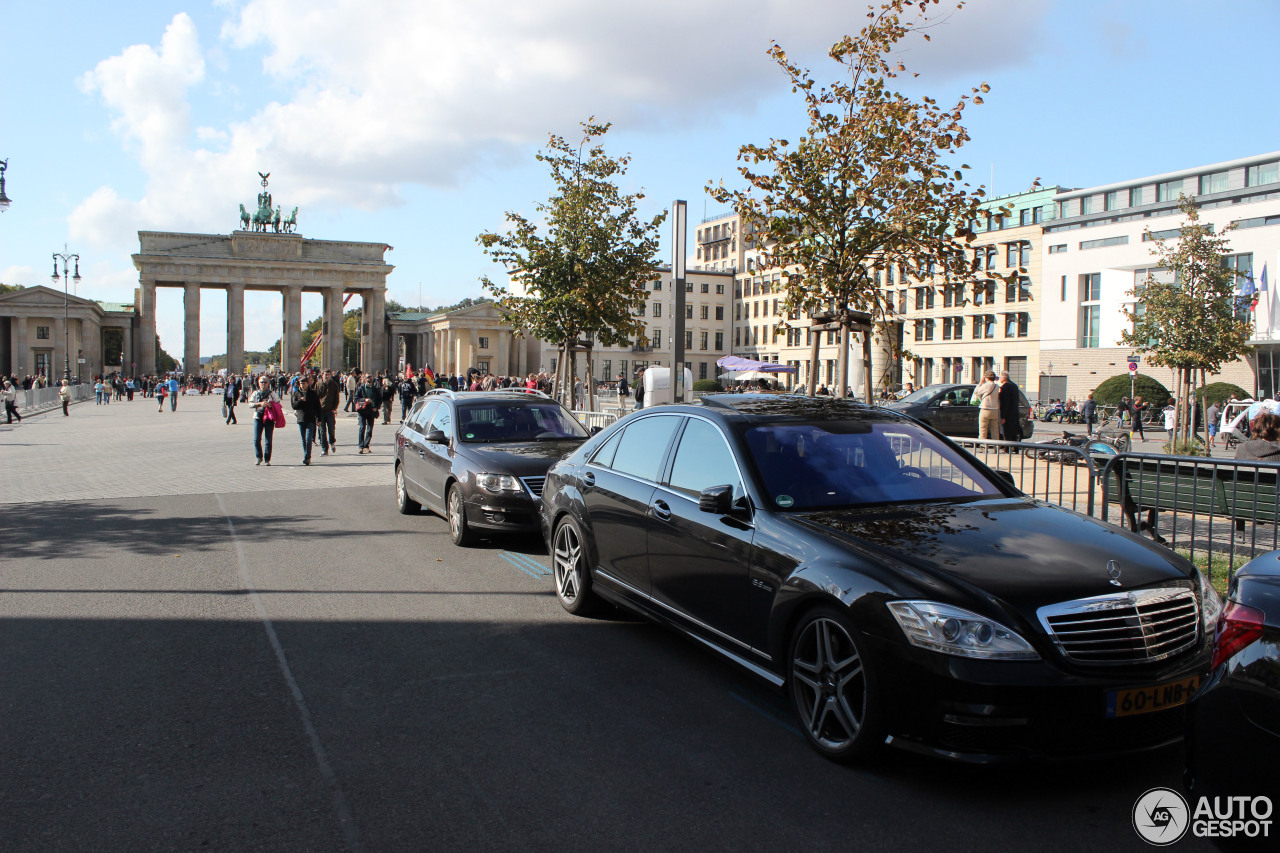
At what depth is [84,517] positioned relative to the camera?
38.7ft

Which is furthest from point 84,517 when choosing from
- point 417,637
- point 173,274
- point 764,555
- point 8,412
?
point 173,274

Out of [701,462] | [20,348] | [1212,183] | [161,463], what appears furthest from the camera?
[20,348]

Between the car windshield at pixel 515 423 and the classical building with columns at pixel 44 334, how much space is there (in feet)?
301

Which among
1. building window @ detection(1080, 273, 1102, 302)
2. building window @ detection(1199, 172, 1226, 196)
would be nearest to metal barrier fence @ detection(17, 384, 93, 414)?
building window @ detection(1080, 273, 1102, 302)

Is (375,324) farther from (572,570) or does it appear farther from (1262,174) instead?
(572,570)

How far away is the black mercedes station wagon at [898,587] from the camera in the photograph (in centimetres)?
366

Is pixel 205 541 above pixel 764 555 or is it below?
below

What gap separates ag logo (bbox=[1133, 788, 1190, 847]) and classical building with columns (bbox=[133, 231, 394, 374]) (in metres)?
90.1

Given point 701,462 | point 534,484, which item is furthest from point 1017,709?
point 534,484

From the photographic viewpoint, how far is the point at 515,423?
10.9 m

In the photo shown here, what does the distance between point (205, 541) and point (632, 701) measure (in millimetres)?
6806

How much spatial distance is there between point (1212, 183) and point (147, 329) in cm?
8744

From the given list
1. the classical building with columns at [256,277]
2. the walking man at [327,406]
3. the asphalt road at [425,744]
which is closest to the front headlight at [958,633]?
the asphalt road at [425,744]

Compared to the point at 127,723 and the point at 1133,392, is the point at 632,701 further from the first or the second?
the point at 1133,392
